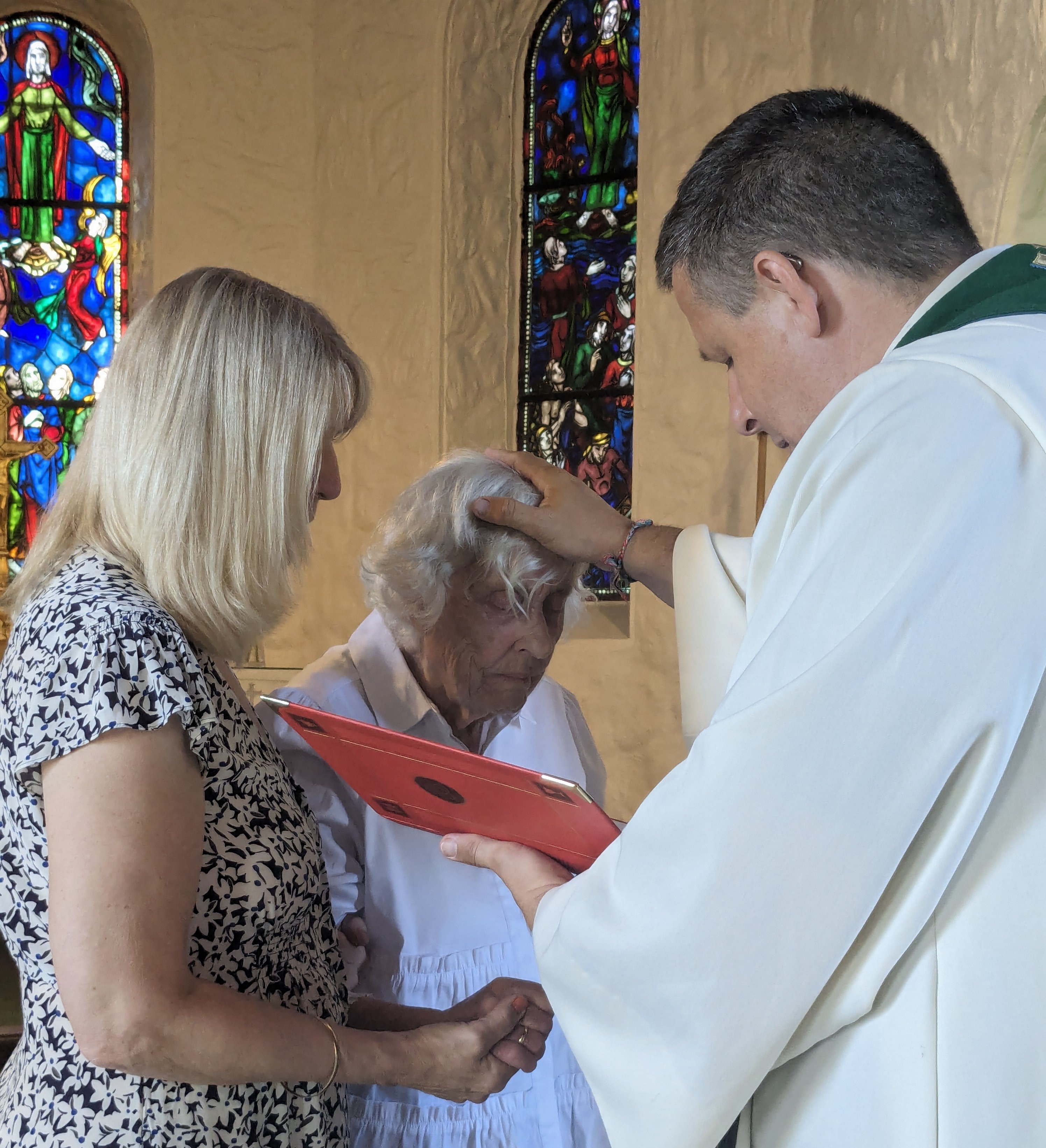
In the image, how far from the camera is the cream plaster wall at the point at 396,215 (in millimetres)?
5578

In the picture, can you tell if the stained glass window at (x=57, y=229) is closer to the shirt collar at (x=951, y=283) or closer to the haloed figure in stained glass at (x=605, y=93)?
the haloed figure in stained glass at (x=605, y=93)

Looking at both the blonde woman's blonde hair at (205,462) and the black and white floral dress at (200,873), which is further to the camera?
the blonde woman's blonde hair at (205,462)

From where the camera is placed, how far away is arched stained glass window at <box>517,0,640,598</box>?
623cm

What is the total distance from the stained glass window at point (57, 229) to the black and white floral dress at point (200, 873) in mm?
5572

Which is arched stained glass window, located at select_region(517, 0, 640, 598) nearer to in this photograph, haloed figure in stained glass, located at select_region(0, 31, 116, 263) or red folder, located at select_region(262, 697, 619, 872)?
haloed figure in stained glass, located at select_region(0, 31, 116, 263)

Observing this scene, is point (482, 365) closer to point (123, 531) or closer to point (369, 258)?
point (369, 258)

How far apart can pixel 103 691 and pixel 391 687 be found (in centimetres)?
105

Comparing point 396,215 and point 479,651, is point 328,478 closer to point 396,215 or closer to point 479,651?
point 479,651

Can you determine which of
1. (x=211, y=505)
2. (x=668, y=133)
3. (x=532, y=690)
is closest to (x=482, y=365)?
(x=668, y=133)

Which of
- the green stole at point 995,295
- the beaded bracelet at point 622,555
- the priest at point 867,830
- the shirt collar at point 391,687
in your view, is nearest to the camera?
the priest at point 867,830

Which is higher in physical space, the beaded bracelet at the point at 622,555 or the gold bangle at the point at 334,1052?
the beaded bracelet at the point at 622,555

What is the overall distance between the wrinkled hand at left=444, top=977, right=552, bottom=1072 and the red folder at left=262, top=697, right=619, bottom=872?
1.04 ft

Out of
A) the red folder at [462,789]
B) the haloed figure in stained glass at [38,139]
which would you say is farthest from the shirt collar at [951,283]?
the haloed figure in stained glass at [38,139]

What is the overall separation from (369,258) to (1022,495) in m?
5.85
